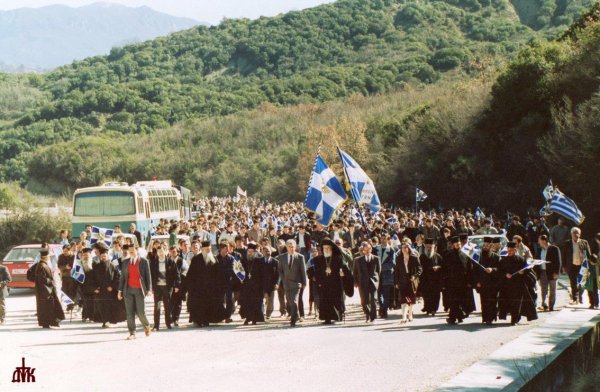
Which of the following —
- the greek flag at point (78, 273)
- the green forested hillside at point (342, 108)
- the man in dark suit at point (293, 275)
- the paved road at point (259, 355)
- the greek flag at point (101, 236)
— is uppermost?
the green forested hillside at point (342, 108)

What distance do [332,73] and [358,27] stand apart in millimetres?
20609

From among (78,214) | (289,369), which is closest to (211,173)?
(78,214)

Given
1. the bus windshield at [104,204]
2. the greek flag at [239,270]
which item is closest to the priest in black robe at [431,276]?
the greek flag at [239,270]

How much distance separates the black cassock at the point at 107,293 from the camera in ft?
65.2

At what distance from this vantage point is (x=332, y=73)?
127m

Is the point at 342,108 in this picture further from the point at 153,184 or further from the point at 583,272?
the point at 583,272

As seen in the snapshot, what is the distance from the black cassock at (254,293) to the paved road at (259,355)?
0.36 m

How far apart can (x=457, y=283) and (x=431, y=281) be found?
960 millimetres

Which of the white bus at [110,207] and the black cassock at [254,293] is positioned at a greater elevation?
the white bus at [110,207]

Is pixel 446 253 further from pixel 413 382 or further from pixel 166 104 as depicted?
pixel 166 104

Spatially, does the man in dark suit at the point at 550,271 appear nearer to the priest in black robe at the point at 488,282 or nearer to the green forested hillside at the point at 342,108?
the priest in black robe at the point at 488,282

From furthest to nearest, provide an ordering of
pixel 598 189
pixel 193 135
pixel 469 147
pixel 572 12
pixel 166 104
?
pixel 166 104 → pixel 572 12 → pixel 193 135 → pixel 469 147 → pixel 598 189

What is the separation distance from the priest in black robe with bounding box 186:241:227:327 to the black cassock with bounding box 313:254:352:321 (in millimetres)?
2009

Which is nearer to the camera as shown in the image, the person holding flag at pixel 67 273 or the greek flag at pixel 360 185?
the person holding flag at pixel 67 273
